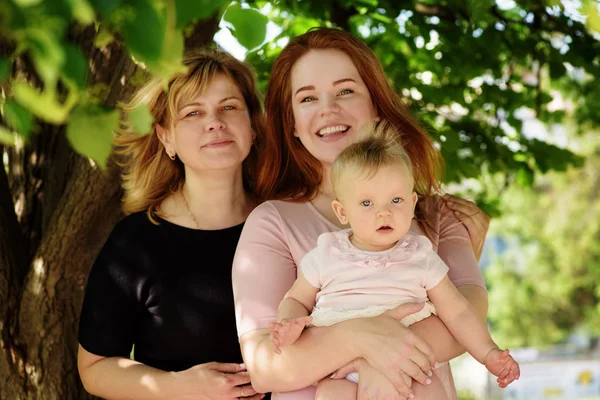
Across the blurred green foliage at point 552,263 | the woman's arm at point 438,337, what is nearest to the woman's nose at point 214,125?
the woman's arm at point 438,337

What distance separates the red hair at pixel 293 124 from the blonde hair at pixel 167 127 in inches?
9.3

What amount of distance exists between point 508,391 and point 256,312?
1485 centimetres

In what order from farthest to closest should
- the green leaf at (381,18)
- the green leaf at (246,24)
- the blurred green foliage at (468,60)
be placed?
the green leaf at (381,18)
the blurred green foliage at (468,60)
the green leaf at (246,24)

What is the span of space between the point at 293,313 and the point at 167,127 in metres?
1.23

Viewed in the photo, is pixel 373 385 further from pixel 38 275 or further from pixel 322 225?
pixel 38 275

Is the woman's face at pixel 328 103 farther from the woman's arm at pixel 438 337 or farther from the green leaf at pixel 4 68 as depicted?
the green leaf at pixel 4 68

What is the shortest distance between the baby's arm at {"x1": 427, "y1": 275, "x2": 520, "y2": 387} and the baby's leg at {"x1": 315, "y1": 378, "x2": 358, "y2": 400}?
0.39m

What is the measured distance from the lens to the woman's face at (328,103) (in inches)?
122

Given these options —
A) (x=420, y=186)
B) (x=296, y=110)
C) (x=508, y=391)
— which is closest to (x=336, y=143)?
(x=296, y=110)

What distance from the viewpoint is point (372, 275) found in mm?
2699

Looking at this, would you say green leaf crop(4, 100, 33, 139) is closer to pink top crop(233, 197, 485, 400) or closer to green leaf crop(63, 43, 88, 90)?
green leaf crop(63, 43, 88, 90)

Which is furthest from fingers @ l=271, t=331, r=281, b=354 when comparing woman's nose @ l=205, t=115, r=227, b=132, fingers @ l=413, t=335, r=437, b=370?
woman's nose @ l=205, t=115, r=227, b=132

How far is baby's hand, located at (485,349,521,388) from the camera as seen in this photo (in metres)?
2.62

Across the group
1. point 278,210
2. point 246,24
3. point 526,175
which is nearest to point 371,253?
point 278,210
